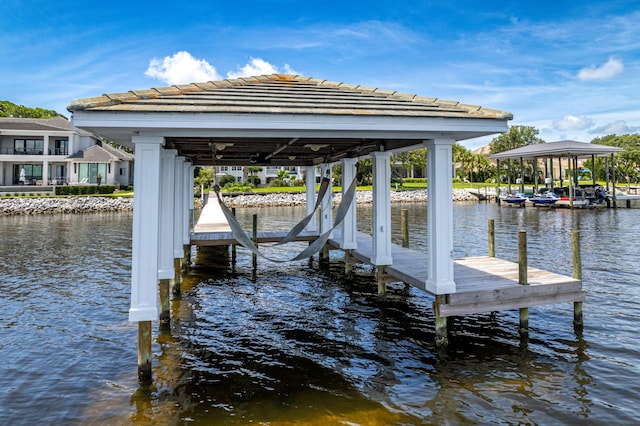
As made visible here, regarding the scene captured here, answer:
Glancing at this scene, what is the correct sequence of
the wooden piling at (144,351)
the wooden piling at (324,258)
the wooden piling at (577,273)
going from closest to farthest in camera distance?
the wooden piling at (144,351) → the wooden piling at (577,273) → the wooden piling at (324,258)

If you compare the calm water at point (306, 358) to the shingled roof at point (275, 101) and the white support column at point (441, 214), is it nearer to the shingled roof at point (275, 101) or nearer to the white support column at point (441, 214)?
the white support column at point (441, 214)

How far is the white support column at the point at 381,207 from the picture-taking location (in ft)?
32.7

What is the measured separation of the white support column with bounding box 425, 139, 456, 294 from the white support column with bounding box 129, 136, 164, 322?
15.1ft

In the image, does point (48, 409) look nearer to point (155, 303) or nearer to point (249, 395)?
point (155, 303)

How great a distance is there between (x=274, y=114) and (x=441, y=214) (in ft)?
11.2

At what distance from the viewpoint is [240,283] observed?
13.0 meters

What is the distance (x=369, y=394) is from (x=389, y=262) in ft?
14.7

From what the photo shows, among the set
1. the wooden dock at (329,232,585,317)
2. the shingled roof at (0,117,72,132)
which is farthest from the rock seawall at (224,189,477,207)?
the wooden dock at (329,232,585,317)

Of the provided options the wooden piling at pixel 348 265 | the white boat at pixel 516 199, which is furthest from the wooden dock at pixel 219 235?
the white boat at pixel 516 199

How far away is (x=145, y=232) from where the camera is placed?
6102mm

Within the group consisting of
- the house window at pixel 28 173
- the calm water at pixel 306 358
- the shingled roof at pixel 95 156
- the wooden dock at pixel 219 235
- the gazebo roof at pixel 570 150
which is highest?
the shingled roof at pixel 95 156

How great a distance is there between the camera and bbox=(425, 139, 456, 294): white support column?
7312 mm

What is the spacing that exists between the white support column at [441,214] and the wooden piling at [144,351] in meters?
4.84

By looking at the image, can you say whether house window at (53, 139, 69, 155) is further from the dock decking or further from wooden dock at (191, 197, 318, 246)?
the dock decking
